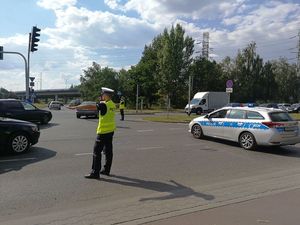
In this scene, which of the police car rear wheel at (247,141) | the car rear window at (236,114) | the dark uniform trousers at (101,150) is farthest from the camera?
the car rear window at (236,114)

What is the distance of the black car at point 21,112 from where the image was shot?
21534mm

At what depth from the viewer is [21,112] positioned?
22250 millimetres

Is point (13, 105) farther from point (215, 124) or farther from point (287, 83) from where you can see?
point (287, 83)

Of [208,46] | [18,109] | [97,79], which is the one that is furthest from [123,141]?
[97,79]

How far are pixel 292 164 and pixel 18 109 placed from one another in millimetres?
15553

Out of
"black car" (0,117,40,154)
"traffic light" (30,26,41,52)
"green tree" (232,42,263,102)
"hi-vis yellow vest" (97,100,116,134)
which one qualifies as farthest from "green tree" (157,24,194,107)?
"hi-vis yellow vest" (97,100,116,134)

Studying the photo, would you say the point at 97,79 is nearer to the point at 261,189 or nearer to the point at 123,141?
the point at 123,141

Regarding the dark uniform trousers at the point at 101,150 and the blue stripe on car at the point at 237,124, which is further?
the blue stripe on car at the point at 237,124

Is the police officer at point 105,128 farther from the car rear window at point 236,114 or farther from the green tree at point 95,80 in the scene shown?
the green tree at point 95,80

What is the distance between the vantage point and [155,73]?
249ft

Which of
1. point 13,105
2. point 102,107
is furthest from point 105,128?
point 13,105

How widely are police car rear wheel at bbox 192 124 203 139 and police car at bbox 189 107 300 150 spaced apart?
0.98m

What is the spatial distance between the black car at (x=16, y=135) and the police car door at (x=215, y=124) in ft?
21.3

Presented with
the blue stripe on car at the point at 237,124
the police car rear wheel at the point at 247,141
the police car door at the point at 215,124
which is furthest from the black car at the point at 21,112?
the police car rear wheel at the point at 247,141
